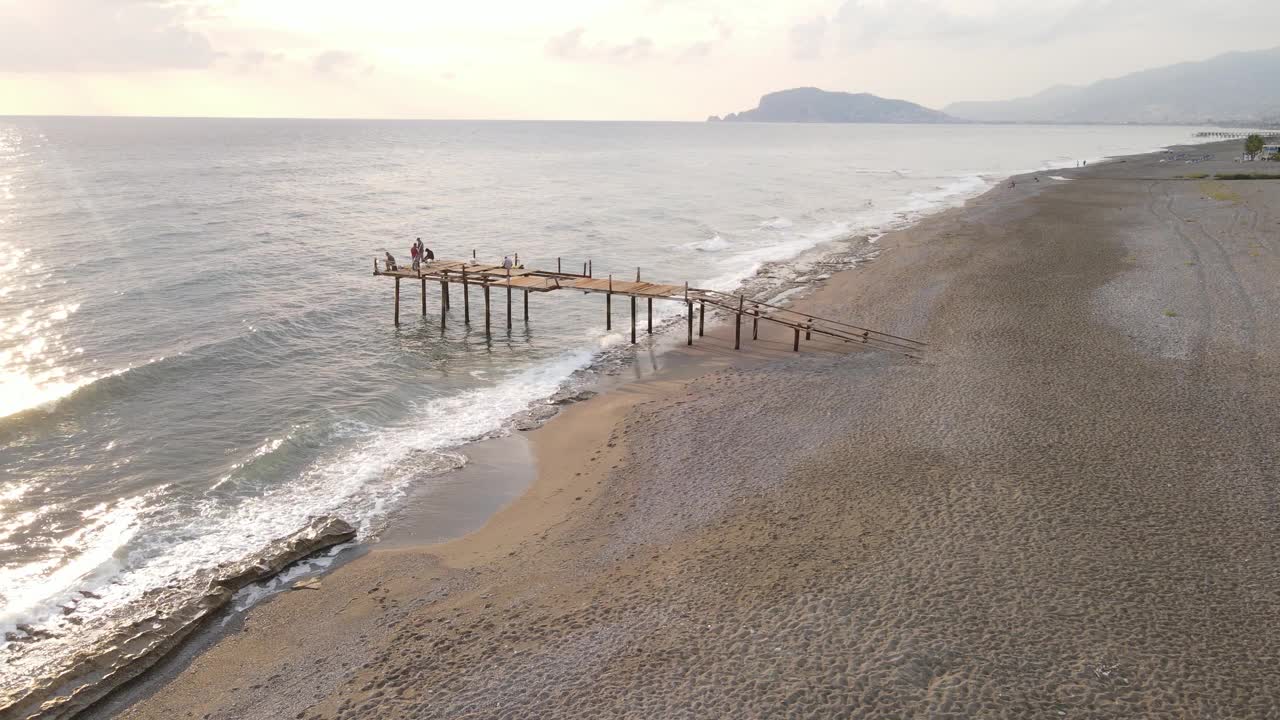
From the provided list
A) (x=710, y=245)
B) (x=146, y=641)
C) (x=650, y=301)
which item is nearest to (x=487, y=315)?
(x=650, y=301)

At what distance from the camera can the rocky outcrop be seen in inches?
543

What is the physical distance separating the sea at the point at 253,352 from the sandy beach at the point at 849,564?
373cm

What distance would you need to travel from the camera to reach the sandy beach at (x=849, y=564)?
43.2 ft

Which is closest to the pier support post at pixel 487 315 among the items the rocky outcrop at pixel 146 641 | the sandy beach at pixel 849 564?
the sandy beach at pixel 849 564

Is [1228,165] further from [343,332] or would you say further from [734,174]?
[343,332]

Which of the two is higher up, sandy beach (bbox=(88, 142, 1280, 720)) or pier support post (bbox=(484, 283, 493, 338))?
pier support post (bbox=(484, 283, 493, 338))

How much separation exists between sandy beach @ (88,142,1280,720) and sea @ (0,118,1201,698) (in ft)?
12.2

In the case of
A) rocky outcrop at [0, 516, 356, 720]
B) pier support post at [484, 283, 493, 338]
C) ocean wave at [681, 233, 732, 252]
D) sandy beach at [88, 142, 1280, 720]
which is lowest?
rocky outcrop at [0, 516, 356, 720]

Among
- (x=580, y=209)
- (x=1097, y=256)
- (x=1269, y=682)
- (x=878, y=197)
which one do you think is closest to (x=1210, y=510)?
(x=1269, y=682)

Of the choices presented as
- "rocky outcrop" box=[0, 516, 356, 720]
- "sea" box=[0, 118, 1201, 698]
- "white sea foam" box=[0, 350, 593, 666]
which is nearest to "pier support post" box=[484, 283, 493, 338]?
"sea" box=[0, 118, 1201, 698]

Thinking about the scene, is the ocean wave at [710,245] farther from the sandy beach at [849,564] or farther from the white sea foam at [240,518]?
the white sea foam at [240,518]

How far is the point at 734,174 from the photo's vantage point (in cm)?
12412

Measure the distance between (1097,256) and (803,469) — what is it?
34496 millimetres

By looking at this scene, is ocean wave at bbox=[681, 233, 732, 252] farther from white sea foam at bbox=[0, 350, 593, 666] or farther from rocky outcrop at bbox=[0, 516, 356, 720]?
rocky outcrop at bbox=[0, 516, 356, 720]
